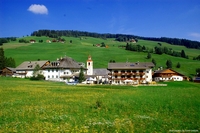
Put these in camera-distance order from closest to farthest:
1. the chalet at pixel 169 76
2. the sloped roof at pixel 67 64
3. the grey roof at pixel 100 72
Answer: the sloped roof at pixel 67 64 → the chalet at pixel 169 76 → the grey roof at pixel 100 72

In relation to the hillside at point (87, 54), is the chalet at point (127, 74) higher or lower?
lower

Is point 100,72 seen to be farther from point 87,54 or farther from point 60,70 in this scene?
point 87,54

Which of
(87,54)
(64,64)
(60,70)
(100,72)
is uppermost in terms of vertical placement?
(87,54)

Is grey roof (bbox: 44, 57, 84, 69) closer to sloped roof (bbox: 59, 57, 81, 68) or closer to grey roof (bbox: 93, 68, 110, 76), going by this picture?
sloped roof (bbox: 59, 57, 81, 68)

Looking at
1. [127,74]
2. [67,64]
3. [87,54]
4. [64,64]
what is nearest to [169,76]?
[127,74]

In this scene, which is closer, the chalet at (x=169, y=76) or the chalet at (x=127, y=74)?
the chalet at (x=127, y=74)

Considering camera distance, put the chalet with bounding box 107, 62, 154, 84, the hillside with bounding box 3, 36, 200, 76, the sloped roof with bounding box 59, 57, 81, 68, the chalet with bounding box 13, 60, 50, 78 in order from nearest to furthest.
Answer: the chalet with bounding box 107, 62, 154, 84
the sloped roof with bounding box 59, 57, 81, 68
the chalet with bounding box 13, 60, 50, 78
the hillside with bounding box 3, 36, 200, 76

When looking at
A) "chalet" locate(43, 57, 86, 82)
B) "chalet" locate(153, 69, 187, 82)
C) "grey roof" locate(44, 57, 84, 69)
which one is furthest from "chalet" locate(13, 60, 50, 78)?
"chalet" locate(153, 69, 187, 82)

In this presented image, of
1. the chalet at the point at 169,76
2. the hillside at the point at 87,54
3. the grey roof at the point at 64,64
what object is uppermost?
the hillside at the point at 87,54

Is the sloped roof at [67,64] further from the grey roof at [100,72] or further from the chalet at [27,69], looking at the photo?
the chalet at [27,69]

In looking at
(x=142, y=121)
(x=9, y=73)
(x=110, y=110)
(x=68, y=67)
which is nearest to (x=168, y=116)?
(x=142, y=121)

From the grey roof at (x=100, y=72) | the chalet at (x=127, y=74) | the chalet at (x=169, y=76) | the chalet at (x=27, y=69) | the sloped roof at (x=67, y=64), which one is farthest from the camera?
the grey roof at (x=100, y=72)

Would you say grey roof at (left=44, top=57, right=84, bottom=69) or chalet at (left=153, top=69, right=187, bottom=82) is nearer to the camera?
grey roof at (left=44, top=57, right=84, bottom=69)

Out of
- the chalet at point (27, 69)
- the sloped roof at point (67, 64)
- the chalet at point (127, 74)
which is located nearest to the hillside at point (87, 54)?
the chalet at point (27, 69)
